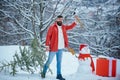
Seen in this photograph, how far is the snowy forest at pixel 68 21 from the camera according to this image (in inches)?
105

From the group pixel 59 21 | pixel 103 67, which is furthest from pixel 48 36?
pixel 103 67

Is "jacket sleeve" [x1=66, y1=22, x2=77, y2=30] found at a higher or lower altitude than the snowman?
higher

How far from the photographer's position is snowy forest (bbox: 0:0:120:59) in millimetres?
2678

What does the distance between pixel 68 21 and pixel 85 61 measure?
0.45 metres

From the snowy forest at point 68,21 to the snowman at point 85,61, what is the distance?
0.07 meters

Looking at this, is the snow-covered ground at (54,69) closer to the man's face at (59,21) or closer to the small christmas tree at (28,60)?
the small christmas tree at (28,60)

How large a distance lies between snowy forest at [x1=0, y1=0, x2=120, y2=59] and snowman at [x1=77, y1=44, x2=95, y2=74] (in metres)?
0.07

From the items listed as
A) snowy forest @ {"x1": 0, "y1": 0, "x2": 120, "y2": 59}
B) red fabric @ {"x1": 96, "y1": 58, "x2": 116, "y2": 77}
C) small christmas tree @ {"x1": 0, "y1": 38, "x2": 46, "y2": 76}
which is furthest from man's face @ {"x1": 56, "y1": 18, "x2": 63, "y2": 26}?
red fabric @ {"x1": 96, "y1": 58, "x2": 116, "y2": 77}

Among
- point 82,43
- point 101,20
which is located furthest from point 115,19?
point 82,43

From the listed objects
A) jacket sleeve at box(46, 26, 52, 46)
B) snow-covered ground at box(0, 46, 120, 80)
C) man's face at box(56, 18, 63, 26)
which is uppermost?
man's face at box(56, 18, 63, 26)

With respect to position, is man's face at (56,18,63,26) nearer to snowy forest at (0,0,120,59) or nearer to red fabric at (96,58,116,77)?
snowy forest at (0,0,120,59)

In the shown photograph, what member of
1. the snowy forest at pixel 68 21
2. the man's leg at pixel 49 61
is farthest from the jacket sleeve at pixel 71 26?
the man's leg at pixel 49 61

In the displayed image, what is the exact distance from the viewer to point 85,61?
2.65 metres

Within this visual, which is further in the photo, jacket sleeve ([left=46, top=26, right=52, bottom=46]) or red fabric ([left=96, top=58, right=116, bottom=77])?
red fabric ([left=96, top=58, right=116, bottom=77])
